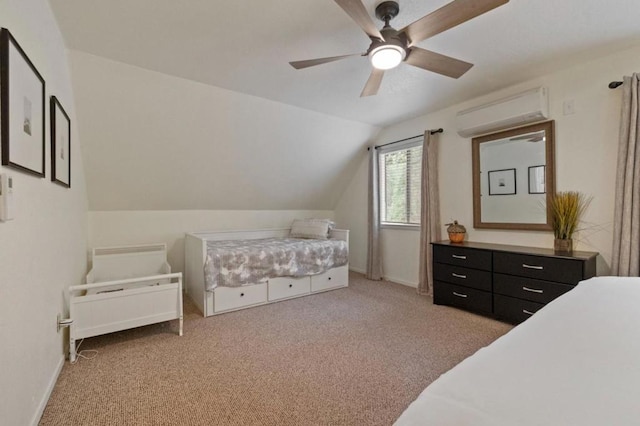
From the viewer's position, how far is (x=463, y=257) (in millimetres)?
3025

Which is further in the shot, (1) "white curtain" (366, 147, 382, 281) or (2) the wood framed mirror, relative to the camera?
(1) "white curtain" (366, 147, 382, 281)

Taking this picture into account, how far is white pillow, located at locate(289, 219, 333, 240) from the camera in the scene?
4.28 meters

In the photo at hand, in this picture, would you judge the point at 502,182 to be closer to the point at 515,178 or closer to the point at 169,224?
the point at 515,178

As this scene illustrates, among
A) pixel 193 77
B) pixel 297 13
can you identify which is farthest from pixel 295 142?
pixel 297 13

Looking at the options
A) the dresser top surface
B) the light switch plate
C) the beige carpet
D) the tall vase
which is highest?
the light switch plate

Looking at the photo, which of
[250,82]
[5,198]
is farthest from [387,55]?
[5,198]

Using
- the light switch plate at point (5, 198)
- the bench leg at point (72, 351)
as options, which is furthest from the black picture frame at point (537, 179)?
the bench leg at point (72, 351)

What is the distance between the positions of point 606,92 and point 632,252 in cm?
133

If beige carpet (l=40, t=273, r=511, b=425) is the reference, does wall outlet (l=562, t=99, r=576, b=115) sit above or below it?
above

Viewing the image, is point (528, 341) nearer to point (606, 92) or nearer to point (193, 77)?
point (606, 92)

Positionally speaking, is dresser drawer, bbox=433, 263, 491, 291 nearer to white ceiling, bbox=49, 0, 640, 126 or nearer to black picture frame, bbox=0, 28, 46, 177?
white ceiling, bbox=49, 0, 640, 126

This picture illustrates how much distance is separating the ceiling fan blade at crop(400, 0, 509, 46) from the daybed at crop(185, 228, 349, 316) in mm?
2536

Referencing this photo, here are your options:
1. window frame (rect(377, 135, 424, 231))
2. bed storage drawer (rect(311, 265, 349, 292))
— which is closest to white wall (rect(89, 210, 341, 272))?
bed storage drawer (rect(311, 265, 349, 292))

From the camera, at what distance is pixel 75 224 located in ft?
8.57
